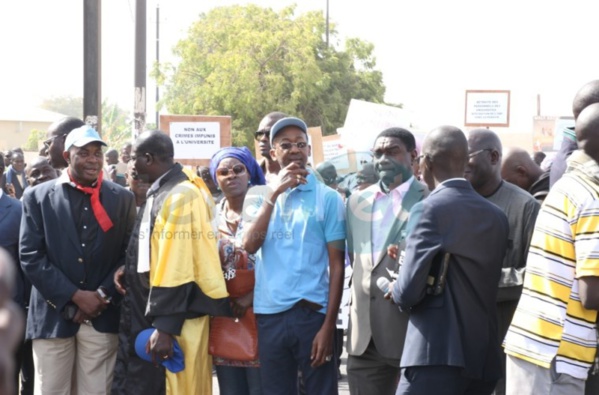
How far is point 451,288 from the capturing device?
419 centimetres

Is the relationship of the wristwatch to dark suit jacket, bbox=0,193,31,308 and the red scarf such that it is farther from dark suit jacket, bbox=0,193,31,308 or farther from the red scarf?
dark suit jacket, bbox=0,193,31,308

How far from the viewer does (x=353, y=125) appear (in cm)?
1297

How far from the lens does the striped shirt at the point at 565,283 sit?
357 cm

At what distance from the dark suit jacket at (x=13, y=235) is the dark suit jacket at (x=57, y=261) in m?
0.41

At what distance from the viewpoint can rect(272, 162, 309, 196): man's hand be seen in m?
4.95

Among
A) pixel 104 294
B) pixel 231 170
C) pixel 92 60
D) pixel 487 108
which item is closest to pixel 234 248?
pixel 231 170

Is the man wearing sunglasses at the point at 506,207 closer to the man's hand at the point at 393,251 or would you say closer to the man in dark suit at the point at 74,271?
the man's hand at the point at 393,251

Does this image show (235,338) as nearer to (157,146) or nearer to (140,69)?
(157,146)

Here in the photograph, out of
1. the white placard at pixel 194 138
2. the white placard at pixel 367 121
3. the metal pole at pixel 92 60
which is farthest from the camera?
the metal pole at pixel 92 60

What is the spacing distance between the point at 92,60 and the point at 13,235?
7.69 m

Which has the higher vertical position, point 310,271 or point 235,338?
point 310,271

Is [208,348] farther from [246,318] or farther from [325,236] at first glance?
[325,236]

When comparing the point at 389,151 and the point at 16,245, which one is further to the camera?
the point at 16,245

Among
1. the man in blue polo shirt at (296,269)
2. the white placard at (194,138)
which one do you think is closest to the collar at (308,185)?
the man in blue polo shirt at (296,269)
